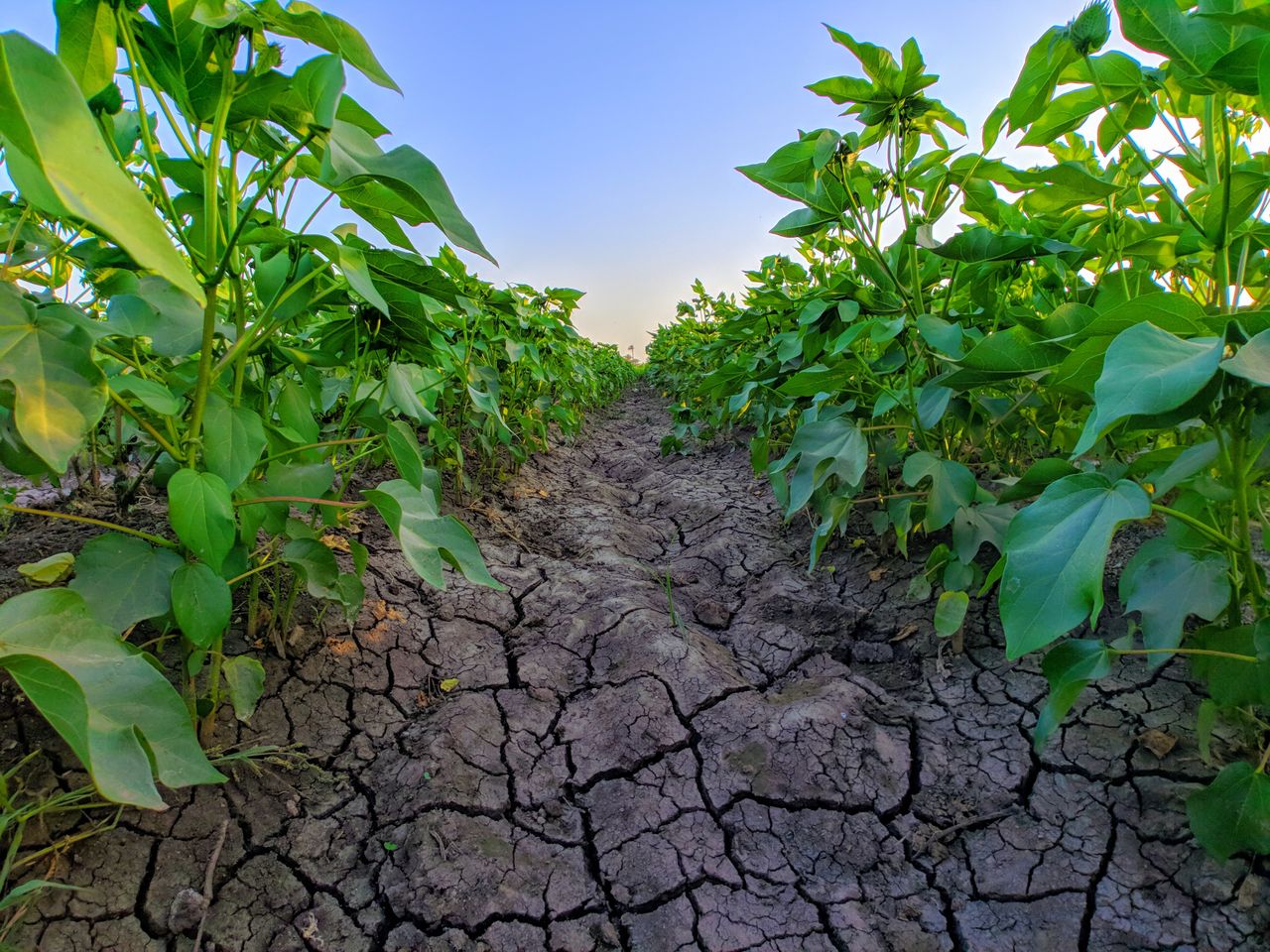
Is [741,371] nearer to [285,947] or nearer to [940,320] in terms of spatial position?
[940,320]

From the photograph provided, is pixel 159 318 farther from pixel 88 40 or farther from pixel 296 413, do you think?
pixel 88 40

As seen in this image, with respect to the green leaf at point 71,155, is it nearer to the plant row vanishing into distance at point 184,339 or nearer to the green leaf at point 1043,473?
the plant row vanishing into distance at point 184,339

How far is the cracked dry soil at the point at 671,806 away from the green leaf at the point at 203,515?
52 centimetres

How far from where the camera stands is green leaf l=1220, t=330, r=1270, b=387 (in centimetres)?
62

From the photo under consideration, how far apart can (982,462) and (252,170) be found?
204 cm

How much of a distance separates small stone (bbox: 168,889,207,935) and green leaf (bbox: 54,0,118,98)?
1173 mm

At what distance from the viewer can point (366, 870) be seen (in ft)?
3.63

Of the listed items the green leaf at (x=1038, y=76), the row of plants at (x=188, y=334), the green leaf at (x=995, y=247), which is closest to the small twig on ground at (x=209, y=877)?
the row of plants at (x=188, y=334)

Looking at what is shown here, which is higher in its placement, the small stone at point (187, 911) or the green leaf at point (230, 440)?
the green leaf at point (230, 440)

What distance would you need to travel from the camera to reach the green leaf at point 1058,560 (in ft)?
2.34

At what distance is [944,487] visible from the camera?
1.48m

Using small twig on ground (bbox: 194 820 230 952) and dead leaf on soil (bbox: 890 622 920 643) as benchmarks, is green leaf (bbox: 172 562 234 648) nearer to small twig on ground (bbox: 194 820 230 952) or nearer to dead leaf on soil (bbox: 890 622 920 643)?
small twig on ground (bbox: 194 820 230 952)

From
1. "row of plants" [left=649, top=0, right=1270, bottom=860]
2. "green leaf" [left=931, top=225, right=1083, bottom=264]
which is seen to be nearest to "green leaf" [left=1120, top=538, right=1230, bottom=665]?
"row of plants" [left=649, top=0, right=1270, bottom=860]

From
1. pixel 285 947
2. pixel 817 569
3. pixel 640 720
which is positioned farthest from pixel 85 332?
pixel 817 569
